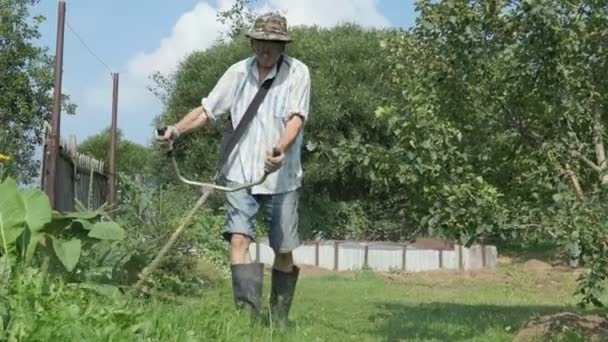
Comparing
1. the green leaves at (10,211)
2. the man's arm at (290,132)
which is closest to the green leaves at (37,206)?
the green leaves at (10,211)

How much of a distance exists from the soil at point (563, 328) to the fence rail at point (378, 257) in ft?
33.4

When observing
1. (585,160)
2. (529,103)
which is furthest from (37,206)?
(585,160)

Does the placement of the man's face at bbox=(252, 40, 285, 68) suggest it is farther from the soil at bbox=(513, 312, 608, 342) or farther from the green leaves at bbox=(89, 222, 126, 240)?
the soil at bbox=(513, 312, 608, 342)

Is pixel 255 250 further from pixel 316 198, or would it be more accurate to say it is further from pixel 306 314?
pixel 306 314

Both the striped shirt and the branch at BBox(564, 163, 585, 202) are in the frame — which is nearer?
the striped shirt

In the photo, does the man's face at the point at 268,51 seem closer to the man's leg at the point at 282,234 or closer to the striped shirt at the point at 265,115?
the striped shirt at the point at 265,115

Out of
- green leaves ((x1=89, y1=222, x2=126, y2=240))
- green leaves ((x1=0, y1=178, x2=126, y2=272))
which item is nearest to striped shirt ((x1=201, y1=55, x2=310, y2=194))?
green leaves ((x1=89, y1=222, x2=126, y2=240))

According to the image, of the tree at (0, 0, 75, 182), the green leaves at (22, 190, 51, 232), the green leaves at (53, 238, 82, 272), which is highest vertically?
the tree at (0, 0, 75, 182)

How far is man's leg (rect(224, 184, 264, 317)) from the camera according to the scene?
5.93 metres

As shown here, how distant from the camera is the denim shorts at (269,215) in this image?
19.7 ft

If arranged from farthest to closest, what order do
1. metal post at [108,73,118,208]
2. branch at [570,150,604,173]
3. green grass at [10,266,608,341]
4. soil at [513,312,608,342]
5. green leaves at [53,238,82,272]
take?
metal post at [108,73,118,208]
branch at [570,150,604,173]
soil at [513,312,608,342]
green leaves at [53,238,82,272]
green grass at [10,266,608,341]

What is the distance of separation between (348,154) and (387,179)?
34 cm

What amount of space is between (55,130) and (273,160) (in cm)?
522

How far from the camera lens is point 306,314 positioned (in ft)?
27.5
